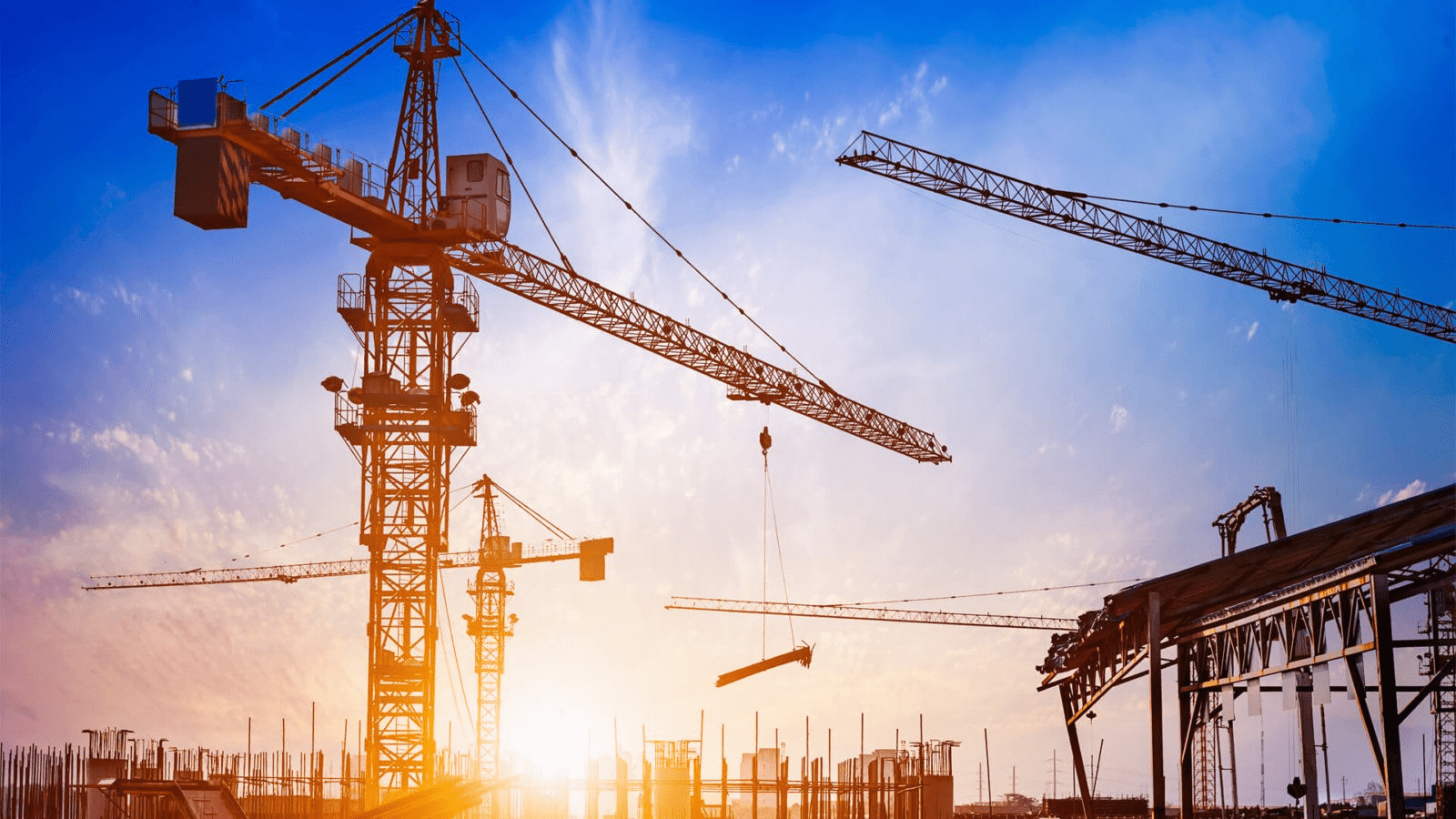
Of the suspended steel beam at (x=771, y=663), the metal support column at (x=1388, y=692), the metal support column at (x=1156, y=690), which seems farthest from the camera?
the suspended steel beam at (x=771, y=663)

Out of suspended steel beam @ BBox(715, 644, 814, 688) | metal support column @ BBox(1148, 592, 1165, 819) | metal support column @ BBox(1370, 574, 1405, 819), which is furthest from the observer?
suspended steel beam @ BBox(715, 644, 814, 688)

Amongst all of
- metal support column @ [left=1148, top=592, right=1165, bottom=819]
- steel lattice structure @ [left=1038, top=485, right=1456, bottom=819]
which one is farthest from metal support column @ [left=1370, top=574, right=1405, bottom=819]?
metal support column @ [left=1148, top=592, right=1165, bottom=819]

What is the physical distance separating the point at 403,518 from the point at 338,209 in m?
11.3

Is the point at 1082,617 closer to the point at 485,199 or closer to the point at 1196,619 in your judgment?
the point at 1196,619

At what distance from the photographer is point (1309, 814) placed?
43.2m

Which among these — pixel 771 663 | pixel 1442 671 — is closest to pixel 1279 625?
pixel 1442 671

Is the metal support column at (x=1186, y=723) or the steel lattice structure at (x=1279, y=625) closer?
the steel lattice structure at (x=1279, y=625)

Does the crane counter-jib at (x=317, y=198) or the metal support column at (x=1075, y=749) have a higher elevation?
the crane counter-jib at (x=317, y=198)

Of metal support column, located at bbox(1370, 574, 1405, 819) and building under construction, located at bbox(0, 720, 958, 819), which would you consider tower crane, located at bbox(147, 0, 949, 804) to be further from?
metal support column, located at bbox(1370, 574, 1405, 819)

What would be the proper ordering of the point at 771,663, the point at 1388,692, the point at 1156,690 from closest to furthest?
1. the point at 1388,692
2. the point at 1156,690
3. the point at 771,663

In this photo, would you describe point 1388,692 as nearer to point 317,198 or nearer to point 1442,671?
point 1442,671

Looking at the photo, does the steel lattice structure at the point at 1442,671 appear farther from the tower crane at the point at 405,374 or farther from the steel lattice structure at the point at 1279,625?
the tower crane at the point at 405,374

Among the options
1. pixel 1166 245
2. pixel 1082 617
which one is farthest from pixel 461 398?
pixel 1166 245

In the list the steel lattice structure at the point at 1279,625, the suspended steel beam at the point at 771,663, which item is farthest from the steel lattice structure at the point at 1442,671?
the suspended steel beam at the point at 771,663
